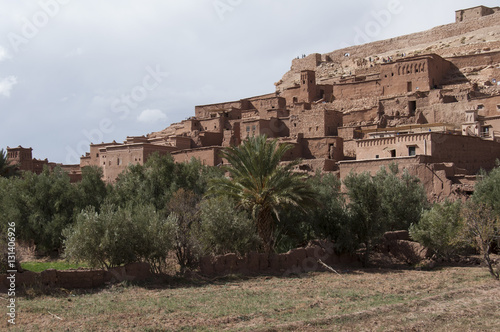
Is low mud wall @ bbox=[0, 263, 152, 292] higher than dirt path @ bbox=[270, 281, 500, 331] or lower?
higher

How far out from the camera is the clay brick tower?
4447cm

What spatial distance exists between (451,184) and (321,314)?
567 inches

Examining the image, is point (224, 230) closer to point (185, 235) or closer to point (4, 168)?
point (185, 235)

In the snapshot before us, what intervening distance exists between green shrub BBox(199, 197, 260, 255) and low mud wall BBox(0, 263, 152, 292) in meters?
2.33

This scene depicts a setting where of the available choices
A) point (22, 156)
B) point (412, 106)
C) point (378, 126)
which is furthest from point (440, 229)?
point (22, 156)

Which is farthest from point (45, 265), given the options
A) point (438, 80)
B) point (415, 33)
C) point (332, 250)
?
point (415, 33)

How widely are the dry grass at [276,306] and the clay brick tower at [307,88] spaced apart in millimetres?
30126

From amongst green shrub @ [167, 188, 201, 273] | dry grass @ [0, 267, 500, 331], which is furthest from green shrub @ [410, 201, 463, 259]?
green shrub @ [167, 188, 201, 273]

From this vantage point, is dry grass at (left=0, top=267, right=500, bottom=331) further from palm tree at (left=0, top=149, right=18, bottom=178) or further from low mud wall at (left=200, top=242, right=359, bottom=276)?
palm tree at (left=0, top=149, right=18, bottom=178)

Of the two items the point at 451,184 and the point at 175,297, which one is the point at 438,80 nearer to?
the point at 451,184

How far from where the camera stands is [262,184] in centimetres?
1764

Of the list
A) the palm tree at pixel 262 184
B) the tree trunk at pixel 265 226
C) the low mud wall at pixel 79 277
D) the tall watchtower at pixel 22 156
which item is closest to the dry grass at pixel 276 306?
the low mud wall at pixel 79 277

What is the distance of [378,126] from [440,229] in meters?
17.2

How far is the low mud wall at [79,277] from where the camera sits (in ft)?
41.6
